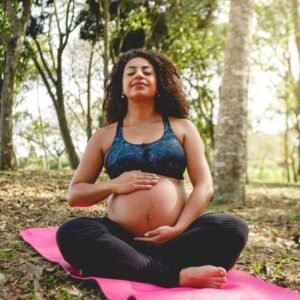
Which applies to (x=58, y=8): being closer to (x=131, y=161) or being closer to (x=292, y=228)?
(x=292, y=228)

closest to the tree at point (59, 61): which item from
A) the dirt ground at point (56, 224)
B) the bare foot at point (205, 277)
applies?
the dirt ground at point (56, 224)

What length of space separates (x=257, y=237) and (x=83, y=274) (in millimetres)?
2741

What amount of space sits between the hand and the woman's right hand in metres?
0.30

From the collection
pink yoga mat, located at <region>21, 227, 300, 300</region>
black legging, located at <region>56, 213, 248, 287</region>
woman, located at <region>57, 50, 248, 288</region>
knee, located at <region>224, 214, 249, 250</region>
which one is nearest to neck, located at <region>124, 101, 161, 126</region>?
woman, located at <region>57, 50, 248, 288</region>

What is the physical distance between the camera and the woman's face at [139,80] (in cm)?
340

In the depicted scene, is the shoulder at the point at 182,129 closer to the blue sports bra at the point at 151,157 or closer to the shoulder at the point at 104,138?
the blue sports bra at the point at 151,157

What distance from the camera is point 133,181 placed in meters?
3.10

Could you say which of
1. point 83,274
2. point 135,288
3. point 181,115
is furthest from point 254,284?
point 181,115

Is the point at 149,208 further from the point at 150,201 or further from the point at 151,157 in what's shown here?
the point at 151,157

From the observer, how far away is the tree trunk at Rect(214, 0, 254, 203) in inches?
276

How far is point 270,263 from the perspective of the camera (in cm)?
405

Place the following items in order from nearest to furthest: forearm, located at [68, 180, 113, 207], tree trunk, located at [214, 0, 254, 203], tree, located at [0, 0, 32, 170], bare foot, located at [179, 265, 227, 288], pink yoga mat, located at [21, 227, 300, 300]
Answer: pink yoga mat, located at [21, 227, 300, 300] < bare foot, located at [179, 265, 227, 288] < forearm, located at [68, 180, 113, 207] < tree trunk, located at [214, 0, 254, 203] < tree, located at [0, 0, 32, 170]

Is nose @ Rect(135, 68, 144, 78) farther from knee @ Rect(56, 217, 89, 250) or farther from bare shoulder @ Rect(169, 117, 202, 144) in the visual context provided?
knee @ Rect(56, 217, 89, 250)

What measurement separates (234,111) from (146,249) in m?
4.32
